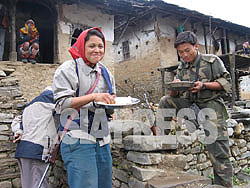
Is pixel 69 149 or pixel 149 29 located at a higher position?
pixel 149 29

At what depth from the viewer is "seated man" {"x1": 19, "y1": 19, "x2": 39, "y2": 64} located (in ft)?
23.3

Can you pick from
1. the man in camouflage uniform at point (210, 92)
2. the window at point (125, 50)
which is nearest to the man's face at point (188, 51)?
the man in camouflage uniform at point (210, 92)

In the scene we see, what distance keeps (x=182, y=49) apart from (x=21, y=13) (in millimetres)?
9314

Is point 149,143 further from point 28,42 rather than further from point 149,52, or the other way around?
point 149,52

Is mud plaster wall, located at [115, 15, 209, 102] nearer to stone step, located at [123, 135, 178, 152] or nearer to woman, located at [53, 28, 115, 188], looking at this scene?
stone step, located at [123, 135, 178, 152]

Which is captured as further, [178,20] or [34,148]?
[178,20]

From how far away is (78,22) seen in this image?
348 inches

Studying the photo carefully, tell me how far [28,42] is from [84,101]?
6.48 metres

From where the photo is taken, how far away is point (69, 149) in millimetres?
1625

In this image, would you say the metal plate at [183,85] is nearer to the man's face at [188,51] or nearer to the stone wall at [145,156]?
the man's face at [188,51]

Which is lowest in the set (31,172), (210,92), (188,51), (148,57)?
(31,172)

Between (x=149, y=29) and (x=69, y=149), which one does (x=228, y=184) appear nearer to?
(x=69, y=149)

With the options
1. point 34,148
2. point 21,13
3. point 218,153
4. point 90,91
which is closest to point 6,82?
point 34,148

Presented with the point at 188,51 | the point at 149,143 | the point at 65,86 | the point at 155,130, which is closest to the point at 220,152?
the point at 149,143
